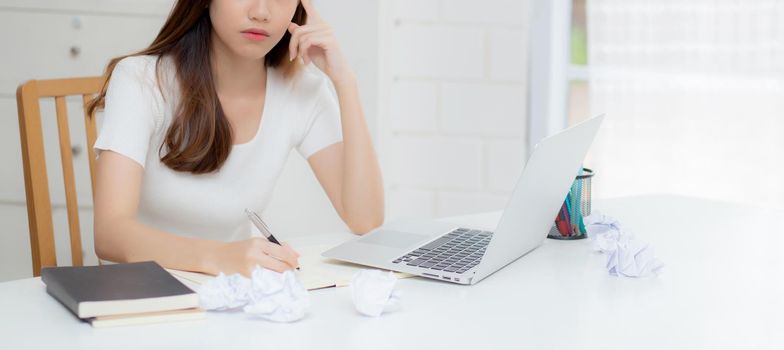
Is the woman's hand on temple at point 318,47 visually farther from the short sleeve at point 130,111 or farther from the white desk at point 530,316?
the white desk at point 530,316

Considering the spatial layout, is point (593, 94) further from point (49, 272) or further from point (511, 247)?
point (49, 272)

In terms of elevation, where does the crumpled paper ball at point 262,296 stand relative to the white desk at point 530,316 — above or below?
above

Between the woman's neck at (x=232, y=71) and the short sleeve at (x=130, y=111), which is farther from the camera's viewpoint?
the woman's neck at (x=232, y=71)

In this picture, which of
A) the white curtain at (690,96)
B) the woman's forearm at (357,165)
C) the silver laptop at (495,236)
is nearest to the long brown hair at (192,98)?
the woman's forearm at (357,165)

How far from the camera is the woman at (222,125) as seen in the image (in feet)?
4.84

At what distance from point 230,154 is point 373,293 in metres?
0.70

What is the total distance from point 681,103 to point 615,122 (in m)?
0.18

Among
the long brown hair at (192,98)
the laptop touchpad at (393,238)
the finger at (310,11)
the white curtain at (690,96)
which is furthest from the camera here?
the white curtain at (690,96)

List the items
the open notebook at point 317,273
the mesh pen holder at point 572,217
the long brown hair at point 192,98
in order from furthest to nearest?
the long brown hair at point 192,98 → the mesh pen holder at point 572,217 → the open notebook at point 317,273

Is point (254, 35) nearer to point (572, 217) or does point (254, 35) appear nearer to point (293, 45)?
point (293, 45)

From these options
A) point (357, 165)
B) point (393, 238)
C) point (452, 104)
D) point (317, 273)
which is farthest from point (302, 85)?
point (452, 104)

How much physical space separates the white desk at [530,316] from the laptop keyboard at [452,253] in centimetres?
4

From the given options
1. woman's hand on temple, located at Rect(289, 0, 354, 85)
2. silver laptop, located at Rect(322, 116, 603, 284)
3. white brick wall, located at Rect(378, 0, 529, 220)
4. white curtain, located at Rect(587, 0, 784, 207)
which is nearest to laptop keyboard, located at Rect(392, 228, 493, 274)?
silver laptop, located at Rect(322, 116, 603, 284)

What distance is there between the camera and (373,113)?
2.53 metres
